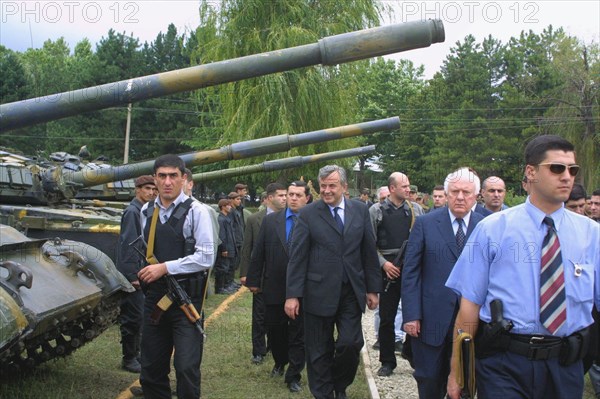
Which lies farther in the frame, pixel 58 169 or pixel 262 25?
pixel 262 25

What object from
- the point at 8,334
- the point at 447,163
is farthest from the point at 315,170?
the point at 447,163

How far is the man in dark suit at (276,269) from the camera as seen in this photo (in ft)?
24.0

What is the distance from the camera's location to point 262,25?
800 inches

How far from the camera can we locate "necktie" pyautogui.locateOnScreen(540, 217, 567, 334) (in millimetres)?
3348

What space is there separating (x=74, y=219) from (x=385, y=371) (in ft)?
16.0

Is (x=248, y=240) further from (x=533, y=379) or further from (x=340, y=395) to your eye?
(x=533, y=379)

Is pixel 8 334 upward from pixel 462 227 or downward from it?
downward

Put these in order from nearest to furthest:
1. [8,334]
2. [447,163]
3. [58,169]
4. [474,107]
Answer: [8,334] → [58,169] → [447,163] → [474,107]

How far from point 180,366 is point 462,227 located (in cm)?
223

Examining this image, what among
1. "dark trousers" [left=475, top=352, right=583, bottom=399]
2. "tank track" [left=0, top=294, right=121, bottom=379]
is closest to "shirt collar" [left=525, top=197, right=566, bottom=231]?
"dark trousers" [left=475, top=352, right=583, bottom=399]

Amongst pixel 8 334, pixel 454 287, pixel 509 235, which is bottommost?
pixel 8 334

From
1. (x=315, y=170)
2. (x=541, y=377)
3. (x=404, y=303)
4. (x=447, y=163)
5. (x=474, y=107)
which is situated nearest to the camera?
(x=541, y=377)

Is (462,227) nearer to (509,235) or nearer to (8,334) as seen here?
(509,235)

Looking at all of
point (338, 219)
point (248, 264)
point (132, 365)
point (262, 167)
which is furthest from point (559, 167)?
point (262, 167)
